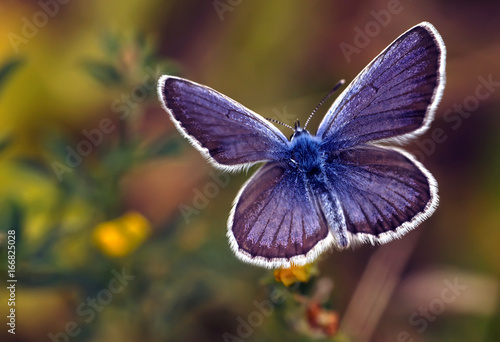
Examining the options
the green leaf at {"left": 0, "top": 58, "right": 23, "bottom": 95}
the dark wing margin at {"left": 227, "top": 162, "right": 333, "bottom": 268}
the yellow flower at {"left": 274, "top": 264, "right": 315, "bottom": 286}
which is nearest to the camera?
the dark wing margin at {"left": 227, "top": 162, "right": 333, "bottom": 268}

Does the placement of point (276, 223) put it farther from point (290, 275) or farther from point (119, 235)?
point (119, 235)

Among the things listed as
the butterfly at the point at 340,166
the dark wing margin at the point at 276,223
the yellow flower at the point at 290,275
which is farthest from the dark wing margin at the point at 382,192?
the yellow flower at the point at 290,275

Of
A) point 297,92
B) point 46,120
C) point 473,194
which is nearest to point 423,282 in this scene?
point 473,194

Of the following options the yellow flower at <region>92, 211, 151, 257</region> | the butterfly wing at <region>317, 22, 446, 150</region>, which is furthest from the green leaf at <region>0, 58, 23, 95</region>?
the butterfly wing at <region>317, 22, 446, 150</region>

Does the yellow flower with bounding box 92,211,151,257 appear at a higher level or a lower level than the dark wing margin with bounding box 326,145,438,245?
higher

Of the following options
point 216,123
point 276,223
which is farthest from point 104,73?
point 276,223

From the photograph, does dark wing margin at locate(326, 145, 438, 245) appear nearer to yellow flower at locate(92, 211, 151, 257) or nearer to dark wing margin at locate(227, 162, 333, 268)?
dark wing margin at locate(227, 162, 333, 268)

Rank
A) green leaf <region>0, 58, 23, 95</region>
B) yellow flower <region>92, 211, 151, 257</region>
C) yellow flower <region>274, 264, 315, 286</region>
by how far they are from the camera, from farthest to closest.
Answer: yellow flower <region>92, 211, 151, 257</region> < green leaf <region>0, 58, 23, 95</region> < yellow flower <region>274, 264, 315, 286</region>
